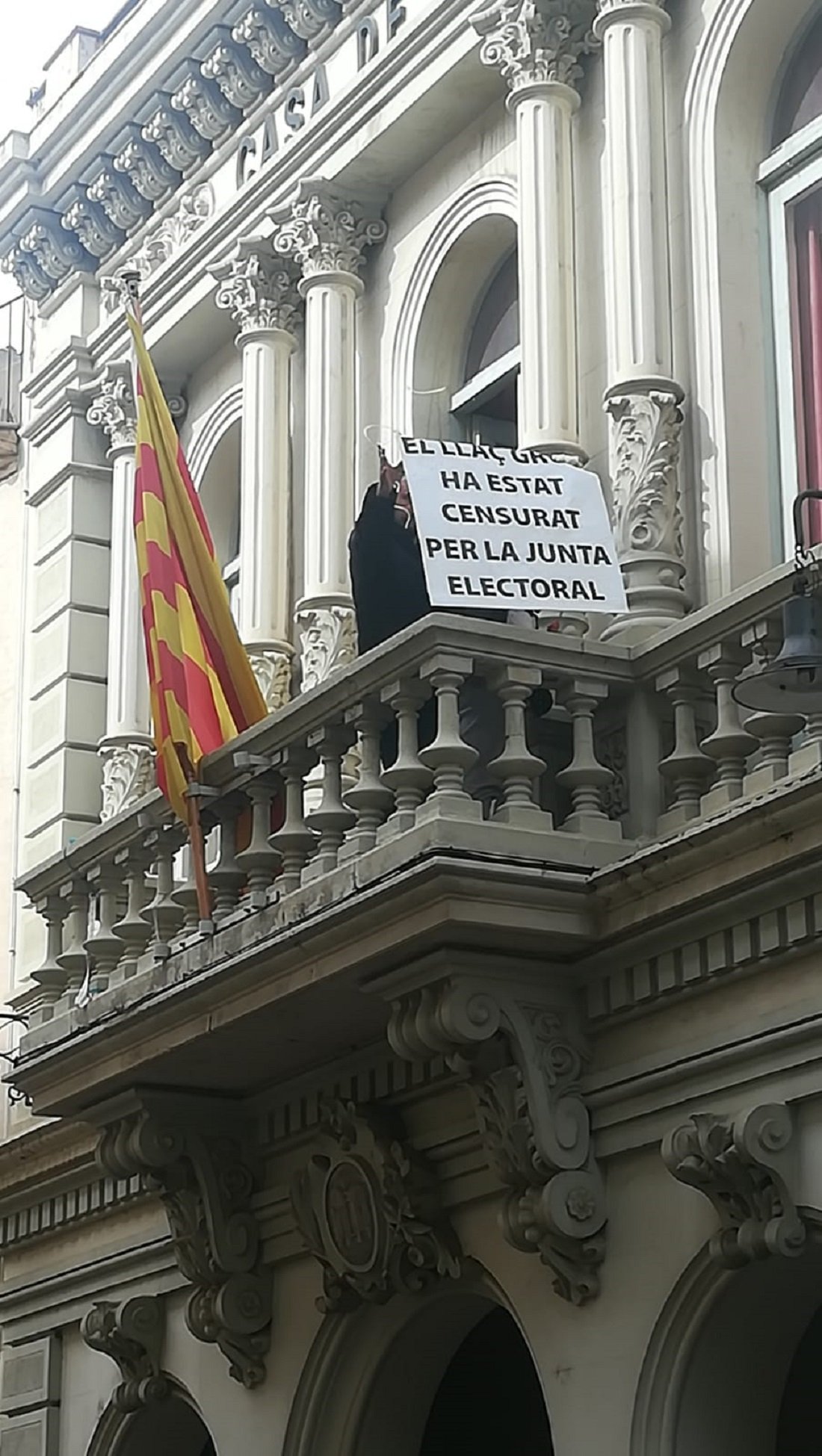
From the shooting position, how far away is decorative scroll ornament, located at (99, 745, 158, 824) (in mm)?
17359

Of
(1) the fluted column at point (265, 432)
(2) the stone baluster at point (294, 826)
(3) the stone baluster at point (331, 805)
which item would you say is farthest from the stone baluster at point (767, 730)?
(1) the fluted column at point (265, 432)

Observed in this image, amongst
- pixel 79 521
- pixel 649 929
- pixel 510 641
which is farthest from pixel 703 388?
pixel 79 521

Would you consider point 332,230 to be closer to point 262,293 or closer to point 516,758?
point 262,293

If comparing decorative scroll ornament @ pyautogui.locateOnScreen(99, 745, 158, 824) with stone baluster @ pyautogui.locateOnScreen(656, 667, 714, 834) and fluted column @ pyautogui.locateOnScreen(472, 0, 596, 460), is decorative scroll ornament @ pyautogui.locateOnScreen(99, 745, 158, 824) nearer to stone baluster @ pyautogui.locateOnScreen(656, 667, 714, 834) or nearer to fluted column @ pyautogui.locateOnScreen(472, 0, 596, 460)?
fluted column @ pyautogui.locateOnScreen(472, 0, 596, 460)

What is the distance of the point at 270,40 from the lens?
55.1 feet

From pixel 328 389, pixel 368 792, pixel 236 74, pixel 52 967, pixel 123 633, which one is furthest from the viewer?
pixel 123 633

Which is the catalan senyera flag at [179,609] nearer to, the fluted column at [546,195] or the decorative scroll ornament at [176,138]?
the fluted column at [546,195]

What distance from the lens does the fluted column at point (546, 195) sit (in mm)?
13539

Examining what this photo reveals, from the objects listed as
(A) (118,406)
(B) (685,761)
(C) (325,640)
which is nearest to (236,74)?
(A) (118,406)

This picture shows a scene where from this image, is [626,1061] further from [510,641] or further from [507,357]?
[507,357]

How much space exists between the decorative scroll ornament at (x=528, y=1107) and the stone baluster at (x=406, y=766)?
0.73 m

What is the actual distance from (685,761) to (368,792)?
1.44m

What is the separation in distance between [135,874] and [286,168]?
4.84 metres

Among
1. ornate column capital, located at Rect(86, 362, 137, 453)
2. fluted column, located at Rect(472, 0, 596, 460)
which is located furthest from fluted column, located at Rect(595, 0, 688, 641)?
ornate column capital, located at Rect(86, 362, 137, 453)
